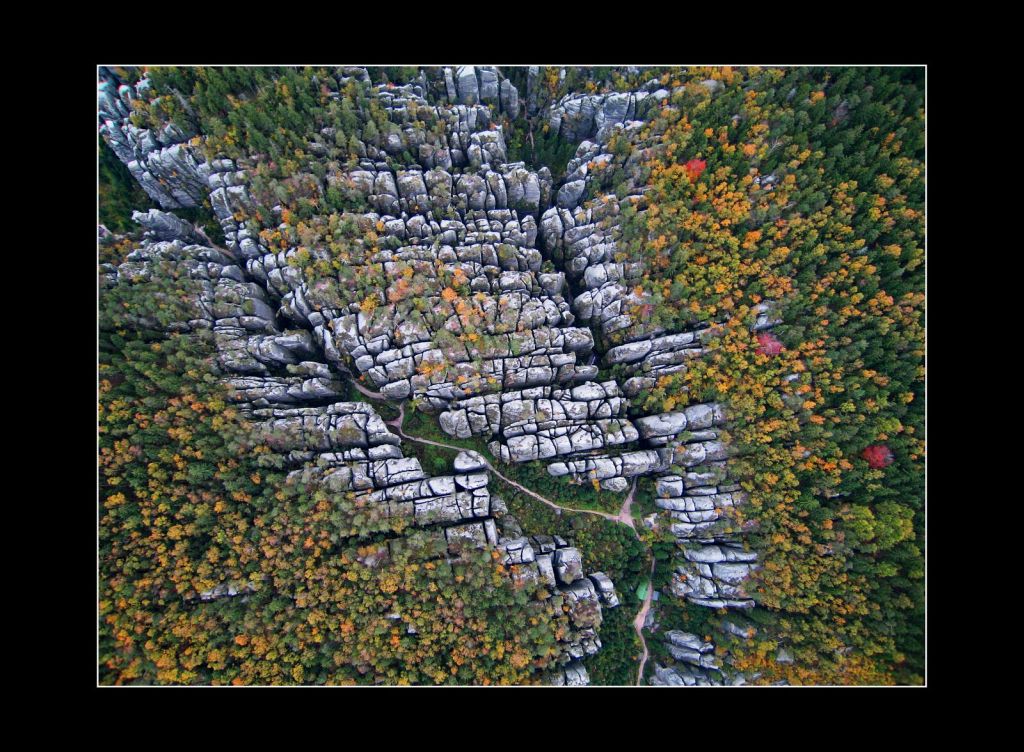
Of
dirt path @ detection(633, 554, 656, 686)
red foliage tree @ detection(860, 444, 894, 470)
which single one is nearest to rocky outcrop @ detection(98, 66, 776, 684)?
dirt path @ detection(633, 554, 656, 686)

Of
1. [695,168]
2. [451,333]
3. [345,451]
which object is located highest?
[695,168]

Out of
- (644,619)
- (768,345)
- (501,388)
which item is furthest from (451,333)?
(644,619)

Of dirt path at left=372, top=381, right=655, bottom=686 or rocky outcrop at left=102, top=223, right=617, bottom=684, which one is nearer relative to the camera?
rocky outcrop at left=102, top=223, right=617, bottom=684

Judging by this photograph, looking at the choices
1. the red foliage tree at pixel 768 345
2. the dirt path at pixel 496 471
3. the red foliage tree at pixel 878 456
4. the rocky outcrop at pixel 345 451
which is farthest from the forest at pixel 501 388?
the rocky outcrop at pixel 345 451

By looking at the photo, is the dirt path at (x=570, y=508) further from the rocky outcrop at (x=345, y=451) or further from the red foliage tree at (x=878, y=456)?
the red foliage tree at (x=878, y=456)

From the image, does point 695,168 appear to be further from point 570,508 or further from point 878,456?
point 570,508

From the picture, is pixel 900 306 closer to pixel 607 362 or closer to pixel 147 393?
pixel 607 362

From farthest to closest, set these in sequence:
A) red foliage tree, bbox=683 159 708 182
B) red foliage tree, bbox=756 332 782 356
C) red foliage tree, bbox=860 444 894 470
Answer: red foliage tree, bbox=683 159 708 182 → red foliage tree, bbox=756 332 782 356 → red foliage tree, bbox=860 444 894 470

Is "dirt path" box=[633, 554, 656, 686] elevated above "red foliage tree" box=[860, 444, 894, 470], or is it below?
below

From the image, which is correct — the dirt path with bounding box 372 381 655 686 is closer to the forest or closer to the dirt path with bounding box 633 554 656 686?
the dirt path with bounding box 633 554 656 686

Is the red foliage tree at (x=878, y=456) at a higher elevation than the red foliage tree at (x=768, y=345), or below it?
below

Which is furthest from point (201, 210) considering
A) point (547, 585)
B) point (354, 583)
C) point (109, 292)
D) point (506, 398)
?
point (547, 585)
